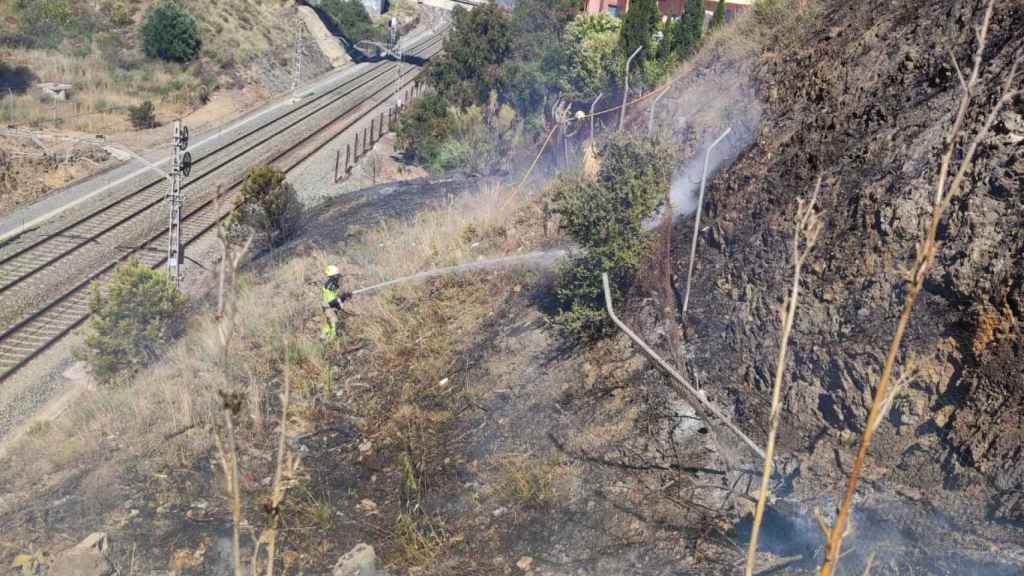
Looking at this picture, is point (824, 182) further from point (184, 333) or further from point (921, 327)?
point (184, 333)

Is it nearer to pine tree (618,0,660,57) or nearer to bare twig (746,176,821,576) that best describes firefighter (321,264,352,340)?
bare twig (746,176,821,576)

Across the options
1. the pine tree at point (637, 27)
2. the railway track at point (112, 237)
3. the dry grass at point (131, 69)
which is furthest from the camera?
the dry grass at point (131, 69)

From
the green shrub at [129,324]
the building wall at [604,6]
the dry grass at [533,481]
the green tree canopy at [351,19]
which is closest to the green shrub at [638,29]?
the building wall at [604,6]

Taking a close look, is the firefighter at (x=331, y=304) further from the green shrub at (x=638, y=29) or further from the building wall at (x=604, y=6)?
the building wall at (x=604, y=6)

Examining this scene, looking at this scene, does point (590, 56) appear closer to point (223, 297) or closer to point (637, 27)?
point (637, 27)

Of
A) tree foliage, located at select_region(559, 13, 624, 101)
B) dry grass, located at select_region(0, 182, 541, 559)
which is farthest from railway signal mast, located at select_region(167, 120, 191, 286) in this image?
tree foliage, located at select_region(559, 13, 624, 101)

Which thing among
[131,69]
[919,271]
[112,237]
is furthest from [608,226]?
[131,69]
